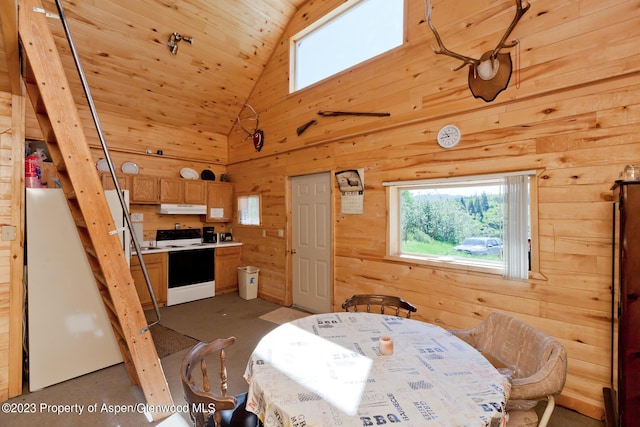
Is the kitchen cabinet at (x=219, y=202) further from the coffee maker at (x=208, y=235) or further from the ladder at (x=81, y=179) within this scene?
the ladder at (x=81, y=179)

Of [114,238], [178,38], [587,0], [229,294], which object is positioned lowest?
[229,294]

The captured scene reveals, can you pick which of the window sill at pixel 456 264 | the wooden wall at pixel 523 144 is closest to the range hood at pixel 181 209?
the wooden wall at pixel 523 144

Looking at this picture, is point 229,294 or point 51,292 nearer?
point 51,292

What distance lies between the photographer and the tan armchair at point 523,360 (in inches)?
52.7

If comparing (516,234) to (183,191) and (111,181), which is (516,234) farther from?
(111,181)

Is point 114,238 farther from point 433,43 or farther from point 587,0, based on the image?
point 587,0

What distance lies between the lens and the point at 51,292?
2.46 m

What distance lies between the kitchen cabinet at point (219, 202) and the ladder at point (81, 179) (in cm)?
323

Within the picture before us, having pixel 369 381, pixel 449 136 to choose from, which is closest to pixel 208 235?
pixel 449 136

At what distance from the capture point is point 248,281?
4973 mm

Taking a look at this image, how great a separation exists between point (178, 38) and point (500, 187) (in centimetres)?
438

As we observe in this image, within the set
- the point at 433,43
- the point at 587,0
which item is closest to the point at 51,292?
the point at 433,43

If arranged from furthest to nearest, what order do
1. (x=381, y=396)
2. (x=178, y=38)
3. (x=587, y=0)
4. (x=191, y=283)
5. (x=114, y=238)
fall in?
(x=191, y=283), (x=178, y=38), (x=587, y=0), (x=114, y=238), (x=381, y=396)

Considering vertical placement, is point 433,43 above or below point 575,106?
above
